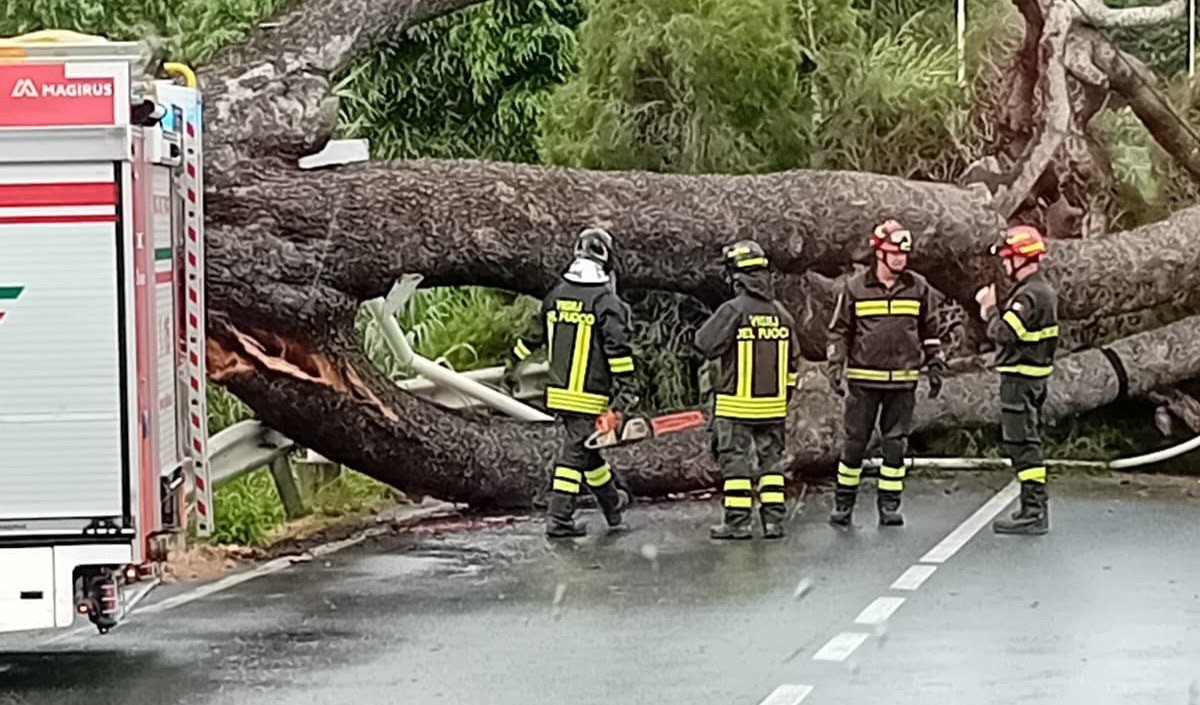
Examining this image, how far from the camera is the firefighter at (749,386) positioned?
38.9 ft

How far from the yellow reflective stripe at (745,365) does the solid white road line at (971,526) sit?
1.40 metres

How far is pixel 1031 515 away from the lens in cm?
1202

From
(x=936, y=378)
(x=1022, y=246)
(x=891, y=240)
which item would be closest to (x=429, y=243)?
Answer: (x=891, y=240)

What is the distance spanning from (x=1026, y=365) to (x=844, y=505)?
1320mm

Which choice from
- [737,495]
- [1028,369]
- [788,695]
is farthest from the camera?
[1028,369]

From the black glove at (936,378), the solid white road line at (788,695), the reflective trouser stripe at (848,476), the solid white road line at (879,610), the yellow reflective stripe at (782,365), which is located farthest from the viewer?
the black glove at (936,378)

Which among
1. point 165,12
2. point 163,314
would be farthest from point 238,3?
point 163,314

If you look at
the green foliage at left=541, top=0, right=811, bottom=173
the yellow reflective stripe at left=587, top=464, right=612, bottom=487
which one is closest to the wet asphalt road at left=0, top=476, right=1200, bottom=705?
the yellow reflective stripe at left=587, top=464, right=612, bottom=487

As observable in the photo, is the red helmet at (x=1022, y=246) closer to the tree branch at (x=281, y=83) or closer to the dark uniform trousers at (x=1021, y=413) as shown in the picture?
the dark uniform trousers at (x=1021, y=413)

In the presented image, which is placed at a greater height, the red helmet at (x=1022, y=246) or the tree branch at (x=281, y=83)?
the tree branch at (x=281, y=83)

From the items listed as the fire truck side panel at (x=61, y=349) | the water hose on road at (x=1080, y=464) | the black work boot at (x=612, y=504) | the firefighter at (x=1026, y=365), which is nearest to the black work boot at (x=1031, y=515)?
the firefighter at (x=1026, y=365)

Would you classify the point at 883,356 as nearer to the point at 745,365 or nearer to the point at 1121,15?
the point at 745,365

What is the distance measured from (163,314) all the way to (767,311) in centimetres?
426

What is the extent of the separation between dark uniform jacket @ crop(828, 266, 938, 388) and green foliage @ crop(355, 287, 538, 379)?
447 centimetres
